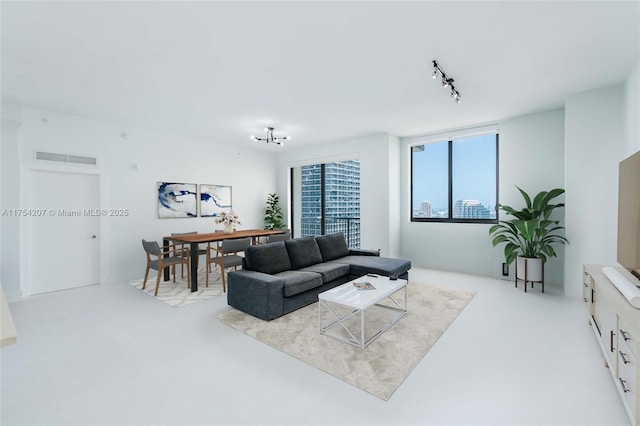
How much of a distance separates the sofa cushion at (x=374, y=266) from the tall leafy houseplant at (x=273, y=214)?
3.27 m

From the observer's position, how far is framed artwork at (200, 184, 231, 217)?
255 inches

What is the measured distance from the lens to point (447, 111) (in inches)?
184

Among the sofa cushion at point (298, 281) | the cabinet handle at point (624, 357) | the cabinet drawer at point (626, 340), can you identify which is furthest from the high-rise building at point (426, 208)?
the cabinet handle at point (624, 357)

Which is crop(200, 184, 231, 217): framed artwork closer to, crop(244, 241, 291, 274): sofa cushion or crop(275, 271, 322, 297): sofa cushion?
crop(244, 241, 291, 274): sofa cushion

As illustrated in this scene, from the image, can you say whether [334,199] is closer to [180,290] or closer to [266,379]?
[180,290]

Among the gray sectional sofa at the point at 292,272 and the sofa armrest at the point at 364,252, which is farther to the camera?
the sofa armrest at the point at 364,252

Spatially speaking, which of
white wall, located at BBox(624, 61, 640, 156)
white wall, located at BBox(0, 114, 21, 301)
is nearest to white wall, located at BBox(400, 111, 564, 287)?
white wall, located at BBox(624, 61, 640, 156)

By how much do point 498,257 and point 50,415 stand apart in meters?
6.17

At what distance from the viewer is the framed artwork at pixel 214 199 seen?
21.2ft

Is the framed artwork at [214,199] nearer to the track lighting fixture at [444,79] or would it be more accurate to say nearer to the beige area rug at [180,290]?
the beige area rug at [180,290]

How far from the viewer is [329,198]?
7582mm

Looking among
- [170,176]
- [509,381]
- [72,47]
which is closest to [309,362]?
[509,381]

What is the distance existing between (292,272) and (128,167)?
155 inches

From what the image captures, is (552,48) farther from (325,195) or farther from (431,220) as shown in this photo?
(325,195)
